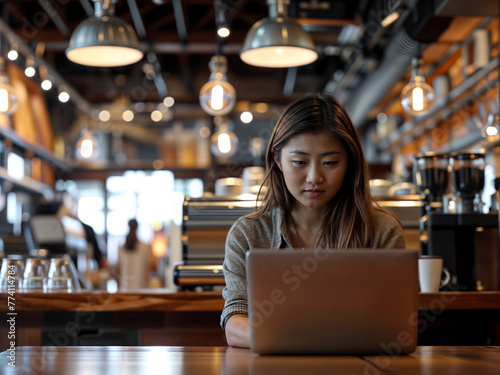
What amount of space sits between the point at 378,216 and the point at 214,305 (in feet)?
2.75

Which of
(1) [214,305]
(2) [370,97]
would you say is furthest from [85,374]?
(2) [370,97]

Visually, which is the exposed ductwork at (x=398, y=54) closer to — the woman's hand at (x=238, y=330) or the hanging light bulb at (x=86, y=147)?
the hanging light bulb at (x=86, y=147)

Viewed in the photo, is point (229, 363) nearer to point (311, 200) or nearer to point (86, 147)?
point (311, 200)

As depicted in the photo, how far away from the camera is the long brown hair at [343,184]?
1815 mm

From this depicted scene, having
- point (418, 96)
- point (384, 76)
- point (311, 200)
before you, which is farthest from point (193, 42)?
point (311, 200)

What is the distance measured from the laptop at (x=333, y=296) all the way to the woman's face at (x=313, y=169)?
1.71ft

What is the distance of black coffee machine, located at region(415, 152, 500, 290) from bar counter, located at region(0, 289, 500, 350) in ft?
0.62

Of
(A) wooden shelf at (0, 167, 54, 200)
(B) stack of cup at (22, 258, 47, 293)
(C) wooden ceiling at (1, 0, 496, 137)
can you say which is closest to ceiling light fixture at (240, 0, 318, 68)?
(C) wooden ceiling at (1, 0, 496, 137)

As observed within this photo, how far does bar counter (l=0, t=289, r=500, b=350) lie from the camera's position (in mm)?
2424

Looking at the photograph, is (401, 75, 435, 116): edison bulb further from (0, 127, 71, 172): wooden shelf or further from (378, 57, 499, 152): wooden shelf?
(0, 127, 71, 172): wooden shelf

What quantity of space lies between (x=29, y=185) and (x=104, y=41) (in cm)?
467

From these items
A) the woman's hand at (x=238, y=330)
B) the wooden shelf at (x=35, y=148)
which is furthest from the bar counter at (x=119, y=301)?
the wooden shelf at (x=35, y=148)

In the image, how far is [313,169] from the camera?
175 cm

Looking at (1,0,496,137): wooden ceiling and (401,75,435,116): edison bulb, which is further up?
(1,0,496,137): wooden ceiling
